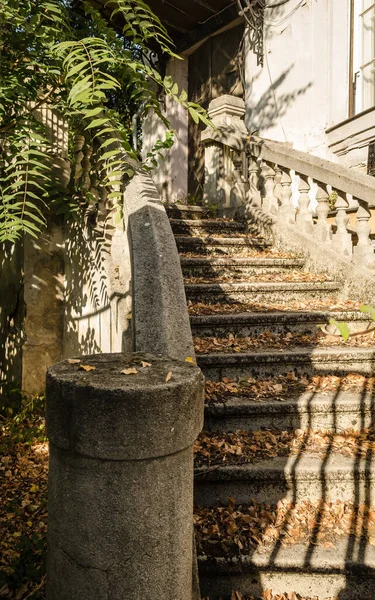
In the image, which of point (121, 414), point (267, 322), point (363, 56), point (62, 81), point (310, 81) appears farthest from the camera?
point (310, 81)

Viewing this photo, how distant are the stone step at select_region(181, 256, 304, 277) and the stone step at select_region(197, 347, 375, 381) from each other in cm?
147

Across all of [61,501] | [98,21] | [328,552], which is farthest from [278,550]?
[98,21]

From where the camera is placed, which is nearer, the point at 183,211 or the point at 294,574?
the point at 294,574

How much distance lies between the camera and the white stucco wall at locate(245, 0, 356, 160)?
268 inches

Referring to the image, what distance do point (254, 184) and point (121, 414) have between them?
5068 mm

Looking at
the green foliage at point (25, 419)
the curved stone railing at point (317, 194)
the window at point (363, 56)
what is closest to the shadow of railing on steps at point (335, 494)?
the curved stone railing at point (317, 194)

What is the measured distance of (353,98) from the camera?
22.1 feet

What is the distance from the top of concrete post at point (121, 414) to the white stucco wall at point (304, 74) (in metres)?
6.29

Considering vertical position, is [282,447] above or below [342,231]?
below

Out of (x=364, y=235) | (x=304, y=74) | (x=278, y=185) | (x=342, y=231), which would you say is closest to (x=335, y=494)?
(x=364, y=235)

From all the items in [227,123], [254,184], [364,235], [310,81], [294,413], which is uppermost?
[310,81]

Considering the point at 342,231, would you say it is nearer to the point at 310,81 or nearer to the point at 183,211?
the point at 183,211

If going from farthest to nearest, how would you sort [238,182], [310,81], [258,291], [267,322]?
1. [310,81]
2. [238,182]
3. [258,291]
4. [267,322]

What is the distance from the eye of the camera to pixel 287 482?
2438 millimetres
